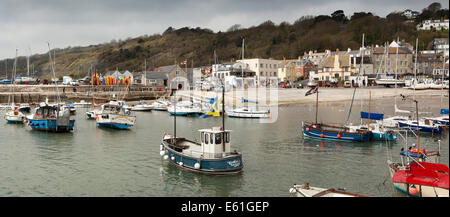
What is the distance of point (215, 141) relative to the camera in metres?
23.1

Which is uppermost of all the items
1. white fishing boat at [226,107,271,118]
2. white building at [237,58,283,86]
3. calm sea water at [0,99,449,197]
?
white building at [237,58,283,86]

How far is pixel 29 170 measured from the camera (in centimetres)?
2477

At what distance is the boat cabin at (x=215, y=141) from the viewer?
23.1 meters

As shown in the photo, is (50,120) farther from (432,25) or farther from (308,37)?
(432,25)

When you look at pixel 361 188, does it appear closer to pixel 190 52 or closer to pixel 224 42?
pixel 224 42

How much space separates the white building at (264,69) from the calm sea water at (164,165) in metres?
58.5

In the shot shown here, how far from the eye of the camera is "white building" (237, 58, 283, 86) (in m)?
101

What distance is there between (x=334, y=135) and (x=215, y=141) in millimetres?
16080

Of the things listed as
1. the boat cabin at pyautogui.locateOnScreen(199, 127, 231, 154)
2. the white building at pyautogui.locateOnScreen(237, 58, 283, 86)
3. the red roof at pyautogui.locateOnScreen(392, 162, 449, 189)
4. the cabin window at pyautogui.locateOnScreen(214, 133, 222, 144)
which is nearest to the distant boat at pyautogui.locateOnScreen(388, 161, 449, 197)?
the red roof at pyautogui.locateOnScreen(392, 162, 449, 189)

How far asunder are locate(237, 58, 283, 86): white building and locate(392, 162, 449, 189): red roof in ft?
260

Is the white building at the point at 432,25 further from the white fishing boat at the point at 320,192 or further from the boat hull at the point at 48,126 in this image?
the white fishing boat at the point at 320,192

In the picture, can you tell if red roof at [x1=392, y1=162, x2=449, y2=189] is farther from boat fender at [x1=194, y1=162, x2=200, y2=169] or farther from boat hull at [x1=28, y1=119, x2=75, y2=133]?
boat hull at [x1=28, y1=119, x2=75, y2=133]
